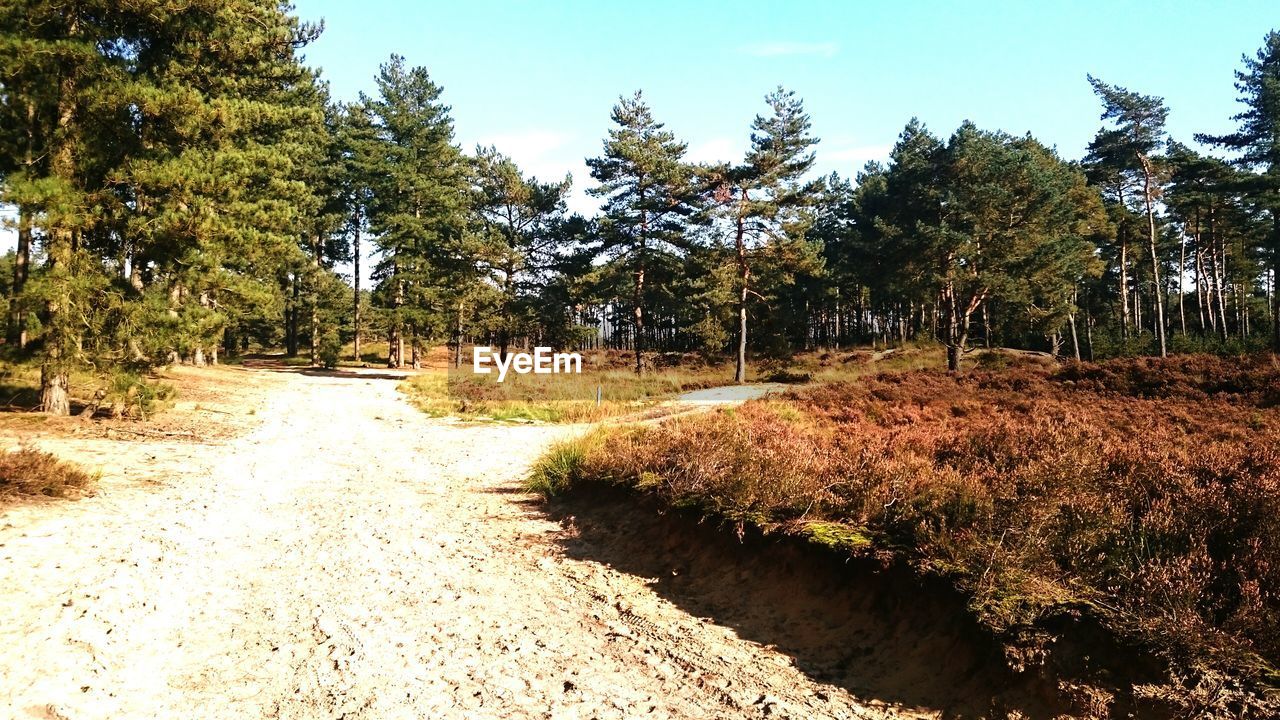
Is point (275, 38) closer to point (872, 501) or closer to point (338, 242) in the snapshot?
point (872, 501)

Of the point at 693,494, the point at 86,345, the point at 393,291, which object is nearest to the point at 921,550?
the point at 693,494

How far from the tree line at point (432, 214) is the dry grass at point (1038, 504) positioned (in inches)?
401

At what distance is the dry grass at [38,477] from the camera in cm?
749

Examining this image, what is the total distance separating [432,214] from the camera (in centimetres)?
4244

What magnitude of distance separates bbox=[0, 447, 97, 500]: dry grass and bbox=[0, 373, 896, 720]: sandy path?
0.97ft

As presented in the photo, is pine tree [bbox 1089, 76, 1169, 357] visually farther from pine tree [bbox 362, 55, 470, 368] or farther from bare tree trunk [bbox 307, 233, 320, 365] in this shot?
bare tree trunk [bbox 307, 233, 320, 365]

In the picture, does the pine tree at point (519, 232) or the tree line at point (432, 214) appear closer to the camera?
the tree line at point (432, 214)

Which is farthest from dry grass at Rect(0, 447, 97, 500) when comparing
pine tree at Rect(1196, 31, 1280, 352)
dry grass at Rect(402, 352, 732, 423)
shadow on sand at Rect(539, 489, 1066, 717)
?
pine tree at Rect(1196, 31, 1280, 352)

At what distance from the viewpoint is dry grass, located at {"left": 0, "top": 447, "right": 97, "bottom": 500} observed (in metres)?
7.49

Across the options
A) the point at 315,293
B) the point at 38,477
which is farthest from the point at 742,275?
the point at 38,477

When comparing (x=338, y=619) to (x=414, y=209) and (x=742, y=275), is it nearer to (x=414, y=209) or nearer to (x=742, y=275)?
(x=742, y=275)

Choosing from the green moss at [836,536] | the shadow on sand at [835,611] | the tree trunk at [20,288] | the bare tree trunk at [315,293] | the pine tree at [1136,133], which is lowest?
the shadow on sand at [835,611]

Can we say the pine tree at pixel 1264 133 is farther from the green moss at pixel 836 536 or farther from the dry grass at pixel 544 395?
the green moss at pixel 836 536

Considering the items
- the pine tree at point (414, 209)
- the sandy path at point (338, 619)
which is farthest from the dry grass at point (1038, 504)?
the pine tree at point (414, 209)
